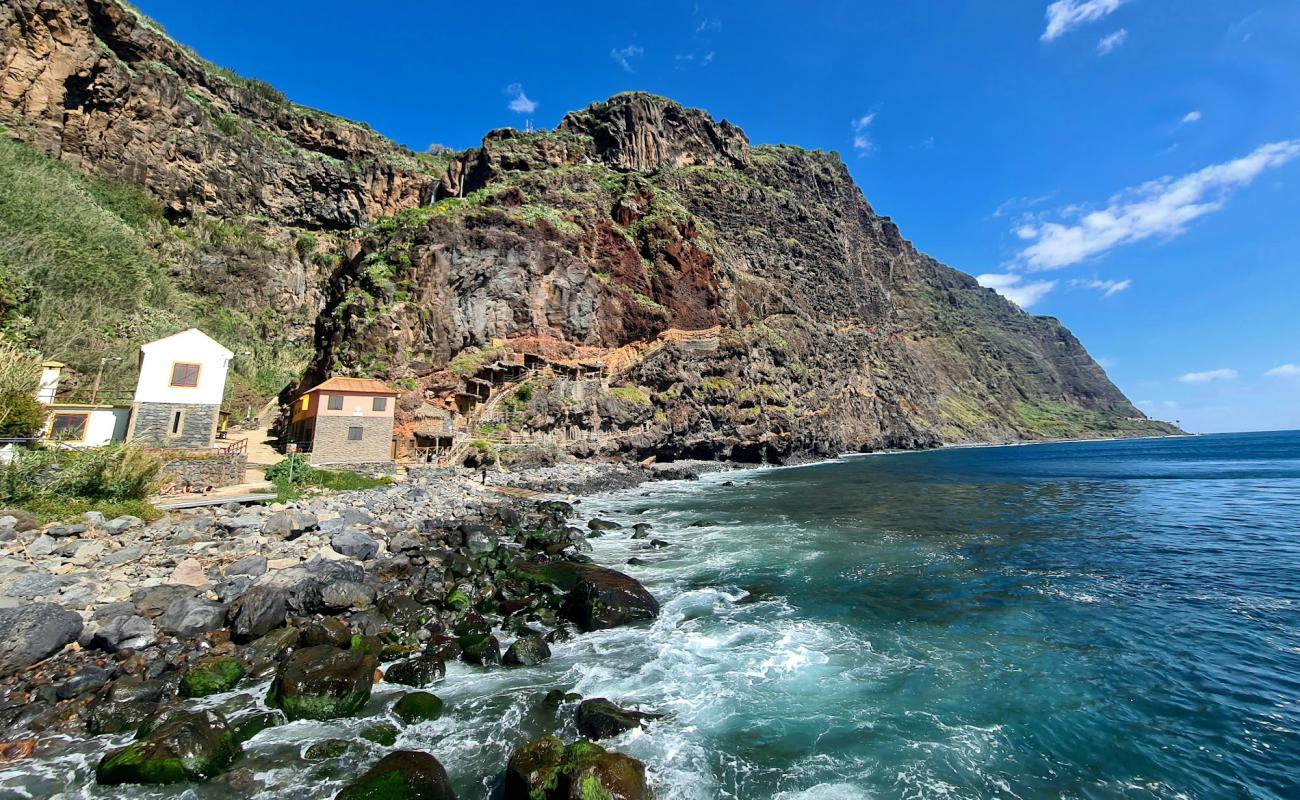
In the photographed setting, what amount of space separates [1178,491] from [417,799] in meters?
54.3

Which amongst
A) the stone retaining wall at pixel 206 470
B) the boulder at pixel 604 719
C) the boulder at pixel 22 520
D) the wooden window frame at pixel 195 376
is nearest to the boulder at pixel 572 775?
the boulder at pixel 604 719

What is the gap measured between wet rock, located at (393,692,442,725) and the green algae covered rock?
3169 millimetres

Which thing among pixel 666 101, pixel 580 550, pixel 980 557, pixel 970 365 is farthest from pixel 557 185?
pixel 970 365

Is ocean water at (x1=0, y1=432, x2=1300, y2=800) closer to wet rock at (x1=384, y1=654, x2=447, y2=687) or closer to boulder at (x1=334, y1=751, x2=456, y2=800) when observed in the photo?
wet rock at (x1=384, y1=654, x2=447, y2=687)

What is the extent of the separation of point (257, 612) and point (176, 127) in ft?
236

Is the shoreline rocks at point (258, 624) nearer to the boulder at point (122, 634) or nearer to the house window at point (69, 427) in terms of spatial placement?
the boulder at point (122, 634)

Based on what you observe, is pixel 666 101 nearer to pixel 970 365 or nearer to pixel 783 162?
pixel 783 162

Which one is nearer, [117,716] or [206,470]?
[117,716]

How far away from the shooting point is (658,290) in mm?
66375

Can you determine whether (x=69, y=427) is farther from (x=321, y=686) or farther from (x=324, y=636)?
(x=321, y=686)

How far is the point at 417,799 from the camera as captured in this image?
20.7 ft

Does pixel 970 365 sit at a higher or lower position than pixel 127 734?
higher

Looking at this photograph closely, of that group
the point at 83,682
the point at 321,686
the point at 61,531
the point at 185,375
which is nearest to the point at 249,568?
the point at 83,682

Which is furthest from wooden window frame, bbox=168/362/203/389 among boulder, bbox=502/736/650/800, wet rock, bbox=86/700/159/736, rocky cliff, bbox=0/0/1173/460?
boulder, bbox=502/736/650/800
